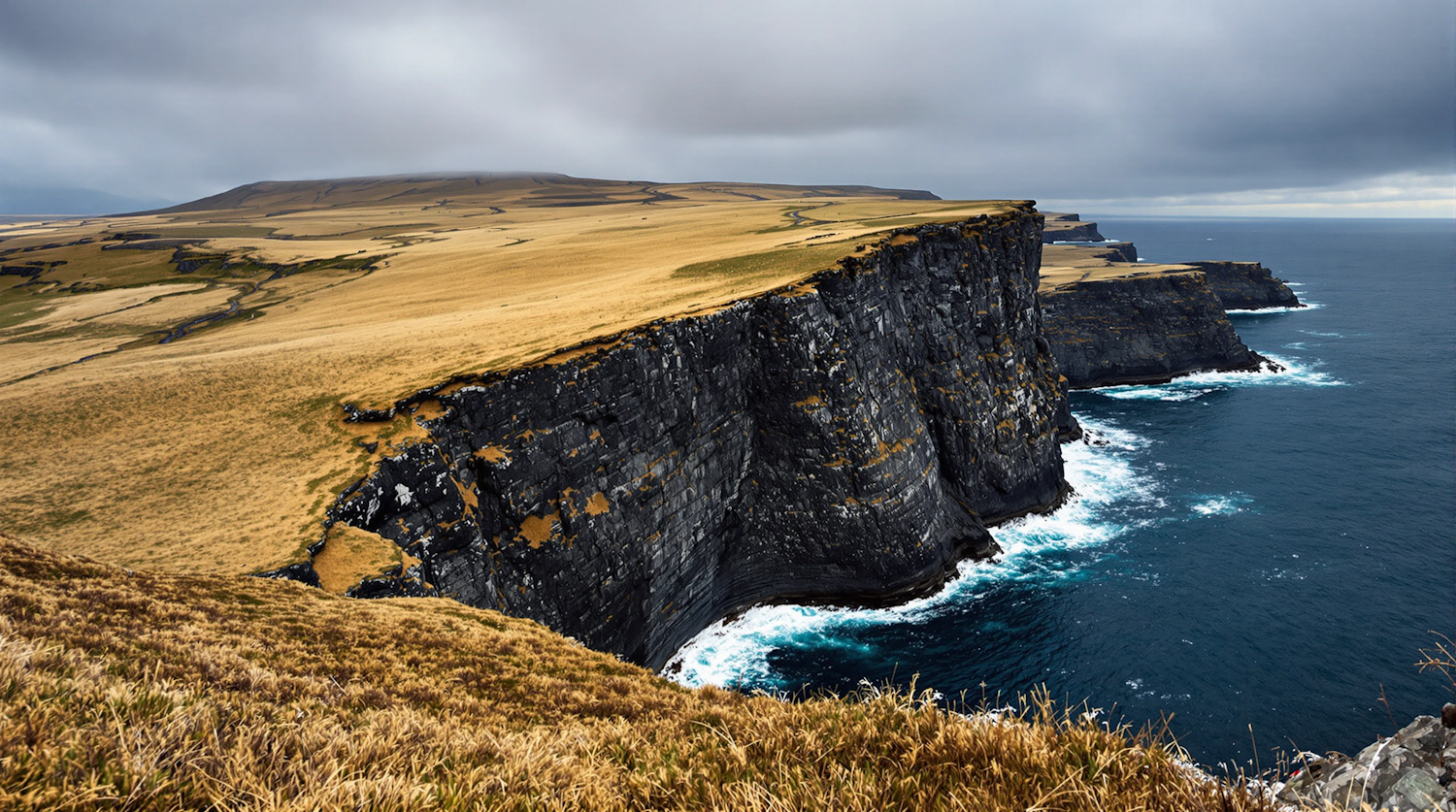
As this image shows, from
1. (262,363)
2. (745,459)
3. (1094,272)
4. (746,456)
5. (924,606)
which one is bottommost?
(924,606)

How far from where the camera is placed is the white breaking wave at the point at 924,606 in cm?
3672

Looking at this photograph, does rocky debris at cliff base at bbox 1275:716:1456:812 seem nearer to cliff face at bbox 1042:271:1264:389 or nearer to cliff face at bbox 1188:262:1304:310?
cliff face at bbox 1042:271:1264:389

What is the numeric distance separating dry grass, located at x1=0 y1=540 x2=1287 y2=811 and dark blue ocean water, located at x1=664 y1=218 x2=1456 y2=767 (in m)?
18.1

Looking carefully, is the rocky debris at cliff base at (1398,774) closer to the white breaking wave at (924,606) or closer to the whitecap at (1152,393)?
the white breaking wave at (924,606)

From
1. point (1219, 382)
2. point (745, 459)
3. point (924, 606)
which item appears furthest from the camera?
point (1219, 382)

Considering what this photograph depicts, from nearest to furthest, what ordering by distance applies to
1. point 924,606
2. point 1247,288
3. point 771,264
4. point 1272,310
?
point 924,606 < point 771,264 < point 1272,310 < point 1247,288

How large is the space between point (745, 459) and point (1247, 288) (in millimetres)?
156713

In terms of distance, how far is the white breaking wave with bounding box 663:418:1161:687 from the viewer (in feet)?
120

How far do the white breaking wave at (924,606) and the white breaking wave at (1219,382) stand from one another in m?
33.4

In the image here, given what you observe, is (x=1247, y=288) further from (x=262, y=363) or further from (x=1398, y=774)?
(x=262, y=363)

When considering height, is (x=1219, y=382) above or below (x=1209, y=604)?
above

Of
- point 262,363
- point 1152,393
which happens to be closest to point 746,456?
point 262,363

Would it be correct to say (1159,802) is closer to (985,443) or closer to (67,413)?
(67,413)

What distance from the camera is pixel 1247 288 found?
140m
